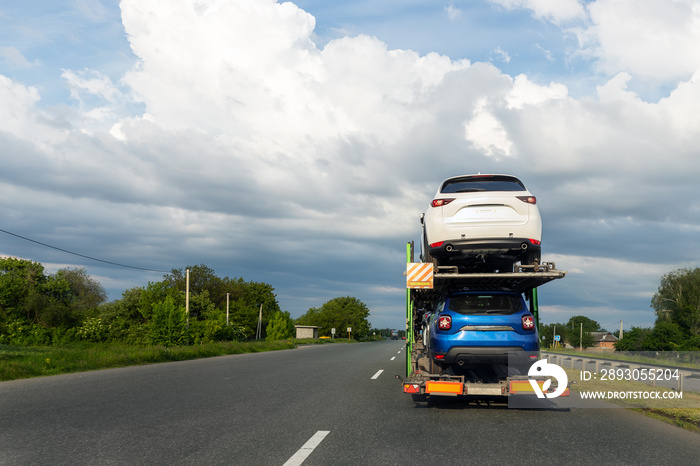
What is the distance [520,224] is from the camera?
8.07m

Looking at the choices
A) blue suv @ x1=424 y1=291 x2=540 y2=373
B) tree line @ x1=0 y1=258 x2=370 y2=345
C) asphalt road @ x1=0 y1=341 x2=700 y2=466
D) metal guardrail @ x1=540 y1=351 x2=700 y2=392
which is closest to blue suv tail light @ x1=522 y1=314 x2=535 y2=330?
blue suv @ x1=424 y1=291 x2=540 y2=373

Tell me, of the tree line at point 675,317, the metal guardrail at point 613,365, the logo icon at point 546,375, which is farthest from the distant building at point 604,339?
the logo icon at point 546,375

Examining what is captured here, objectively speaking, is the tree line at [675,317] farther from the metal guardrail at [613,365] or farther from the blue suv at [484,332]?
the blue suv at [484,332]

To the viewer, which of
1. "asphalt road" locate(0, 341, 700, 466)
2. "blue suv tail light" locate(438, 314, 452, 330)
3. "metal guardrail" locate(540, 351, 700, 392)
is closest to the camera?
"asphalt road" locate(0, 341, 700, 466)

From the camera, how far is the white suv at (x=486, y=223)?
26.5ft

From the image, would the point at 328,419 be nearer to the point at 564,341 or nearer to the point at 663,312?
the point at 663,312

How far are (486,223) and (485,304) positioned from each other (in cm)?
124

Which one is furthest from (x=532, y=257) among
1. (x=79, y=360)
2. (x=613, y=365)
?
(x=79, y=360)

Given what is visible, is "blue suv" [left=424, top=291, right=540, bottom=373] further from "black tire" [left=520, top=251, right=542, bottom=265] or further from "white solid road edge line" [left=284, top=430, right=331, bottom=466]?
"white solid road edge line" [left=284, top=430, right=331, bottom=466]

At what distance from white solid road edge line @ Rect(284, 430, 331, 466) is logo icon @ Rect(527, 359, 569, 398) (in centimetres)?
322

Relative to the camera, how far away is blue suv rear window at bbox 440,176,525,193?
337 inches

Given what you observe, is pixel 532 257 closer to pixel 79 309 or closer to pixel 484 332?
pixel 484 332

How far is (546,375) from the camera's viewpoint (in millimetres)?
7676

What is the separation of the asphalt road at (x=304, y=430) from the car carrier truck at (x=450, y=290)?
15.5 inches
